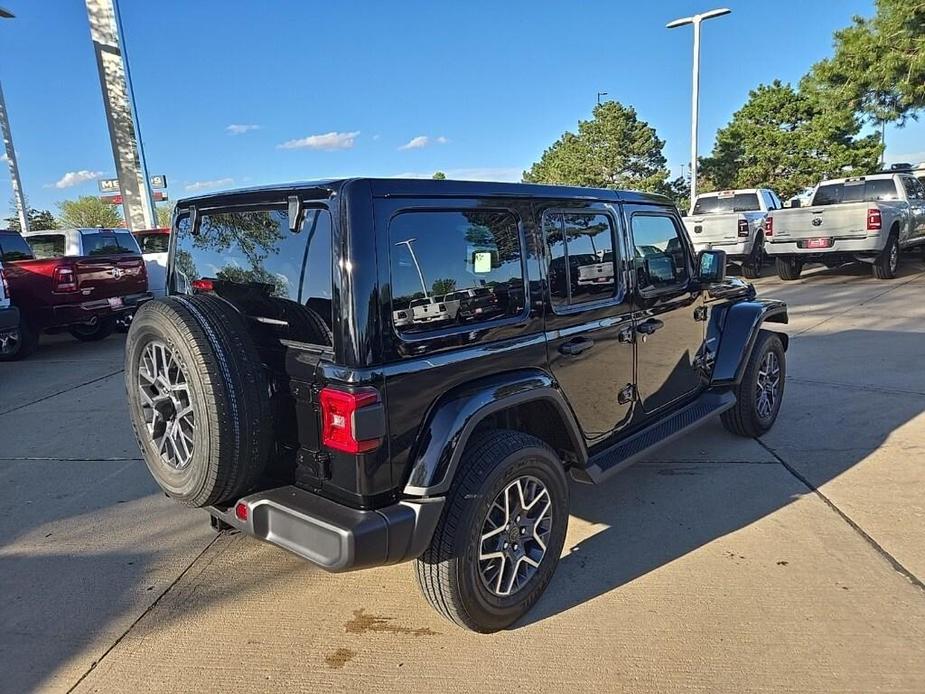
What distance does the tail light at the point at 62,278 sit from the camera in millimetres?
8594

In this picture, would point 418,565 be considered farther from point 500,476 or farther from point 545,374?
point 545,374

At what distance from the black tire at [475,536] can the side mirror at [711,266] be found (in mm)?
2043

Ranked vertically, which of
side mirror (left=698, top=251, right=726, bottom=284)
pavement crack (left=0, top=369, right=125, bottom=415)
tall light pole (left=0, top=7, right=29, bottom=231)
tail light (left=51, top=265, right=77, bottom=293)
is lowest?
pavement crack (left=0, top=369, right=125, bottom=415)

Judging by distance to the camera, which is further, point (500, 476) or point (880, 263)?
point (880, 263)

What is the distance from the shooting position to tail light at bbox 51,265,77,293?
8594 millimetres

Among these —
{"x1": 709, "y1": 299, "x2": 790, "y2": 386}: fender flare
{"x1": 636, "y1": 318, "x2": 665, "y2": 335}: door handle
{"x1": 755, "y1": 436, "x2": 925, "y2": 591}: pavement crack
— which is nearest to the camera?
{"x1": 755, "y1": 436, "x2": 925, "y2": 591}: pavement crack

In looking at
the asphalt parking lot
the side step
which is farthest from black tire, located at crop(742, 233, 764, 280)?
the side step

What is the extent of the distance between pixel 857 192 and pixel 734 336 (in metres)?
11.4

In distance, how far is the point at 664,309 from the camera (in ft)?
12.3

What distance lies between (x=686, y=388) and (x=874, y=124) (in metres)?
18.8

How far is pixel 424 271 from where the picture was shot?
2432 mm

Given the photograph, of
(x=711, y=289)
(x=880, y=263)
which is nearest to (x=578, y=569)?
(x=711, y=289)

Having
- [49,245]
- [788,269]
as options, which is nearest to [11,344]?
[49,245]

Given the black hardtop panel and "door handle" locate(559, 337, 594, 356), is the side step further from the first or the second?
the black hardtop panel
